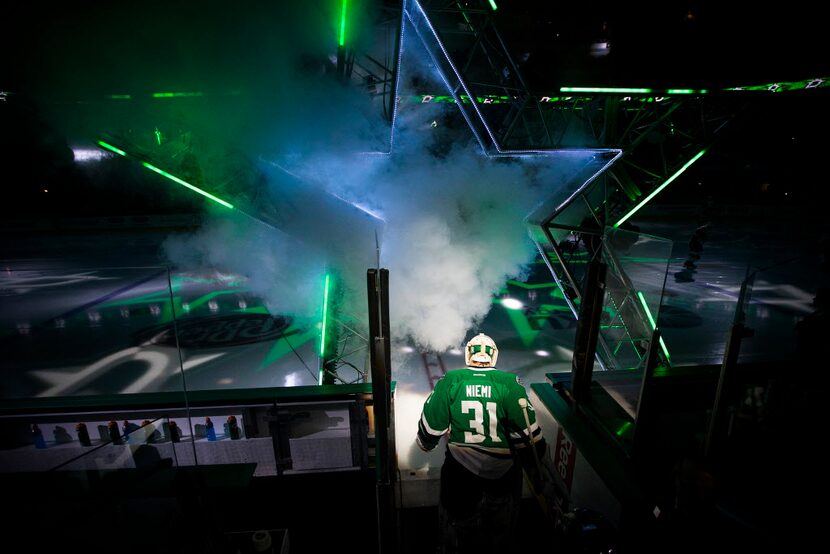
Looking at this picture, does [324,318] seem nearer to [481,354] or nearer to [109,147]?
[481,354]

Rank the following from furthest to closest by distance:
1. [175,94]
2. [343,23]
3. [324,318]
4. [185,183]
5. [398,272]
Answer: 1. [398,272]
2. [324,318]
3. [185,183]
4. [175,94]
5. [343,23]

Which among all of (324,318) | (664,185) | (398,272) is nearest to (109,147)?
(324,318)

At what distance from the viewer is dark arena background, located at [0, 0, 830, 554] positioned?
109 inches

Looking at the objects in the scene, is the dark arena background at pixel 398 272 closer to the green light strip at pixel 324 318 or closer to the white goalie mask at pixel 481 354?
the green light strip at pixel 324 318

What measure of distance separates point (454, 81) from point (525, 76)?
2.53ft

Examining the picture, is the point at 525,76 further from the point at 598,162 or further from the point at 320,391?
the point at 320,391

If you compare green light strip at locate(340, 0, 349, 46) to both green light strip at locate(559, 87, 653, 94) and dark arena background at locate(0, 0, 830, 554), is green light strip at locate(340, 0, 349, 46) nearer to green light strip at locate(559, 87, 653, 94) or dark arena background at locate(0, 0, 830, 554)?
dark arena background at locate(0, 0, 830, 554)

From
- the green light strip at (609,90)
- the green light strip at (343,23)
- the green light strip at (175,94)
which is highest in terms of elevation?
the green light strip at (343,23)

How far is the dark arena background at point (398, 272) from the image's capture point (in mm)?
2758

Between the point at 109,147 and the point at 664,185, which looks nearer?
the point at 109,147

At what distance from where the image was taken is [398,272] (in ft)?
21.5

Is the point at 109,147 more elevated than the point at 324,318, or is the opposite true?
the point at 109,147

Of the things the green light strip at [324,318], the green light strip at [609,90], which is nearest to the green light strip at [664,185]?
the green light strip at [609,90]

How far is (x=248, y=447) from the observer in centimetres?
408
